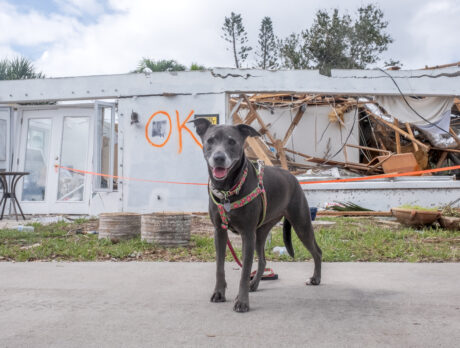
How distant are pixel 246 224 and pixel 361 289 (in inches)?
47.0

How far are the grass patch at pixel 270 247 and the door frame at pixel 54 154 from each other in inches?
131

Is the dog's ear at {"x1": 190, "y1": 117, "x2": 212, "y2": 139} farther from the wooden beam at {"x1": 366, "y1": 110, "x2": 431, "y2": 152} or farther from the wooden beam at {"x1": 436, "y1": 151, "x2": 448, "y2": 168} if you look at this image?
the wooden beam at {"x1": 436, "y1": 151, "x2": 448, "y2": 168}

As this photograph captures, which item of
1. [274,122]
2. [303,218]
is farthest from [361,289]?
[274,122]

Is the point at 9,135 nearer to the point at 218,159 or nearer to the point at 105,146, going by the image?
the point at 105,146

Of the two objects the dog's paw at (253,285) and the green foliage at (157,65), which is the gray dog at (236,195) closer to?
the dog's paw at (253,285)

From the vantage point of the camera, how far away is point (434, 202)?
31.8 feet

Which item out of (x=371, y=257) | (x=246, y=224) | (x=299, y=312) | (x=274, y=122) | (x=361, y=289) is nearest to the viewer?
(x=299, y=312)

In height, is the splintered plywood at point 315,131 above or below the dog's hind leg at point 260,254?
above

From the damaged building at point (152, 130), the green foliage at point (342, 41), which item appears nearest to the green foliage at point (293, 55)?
the green foliage at point (342, 41)

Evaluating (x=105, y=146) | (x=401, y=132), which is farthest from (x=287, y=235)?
(x=401, y=132)

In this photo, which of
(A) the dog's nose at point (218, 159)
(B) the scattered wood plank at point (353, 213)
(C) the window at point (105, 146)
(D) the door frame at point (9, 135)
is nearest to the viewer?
(A) the dog's nose at point (218, 159)

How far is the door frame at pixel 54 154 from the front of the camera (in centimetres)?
1023

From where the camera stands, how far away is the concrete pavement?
7.42 feet

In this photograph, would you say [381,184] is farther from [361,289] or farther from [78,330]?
[78,330]
